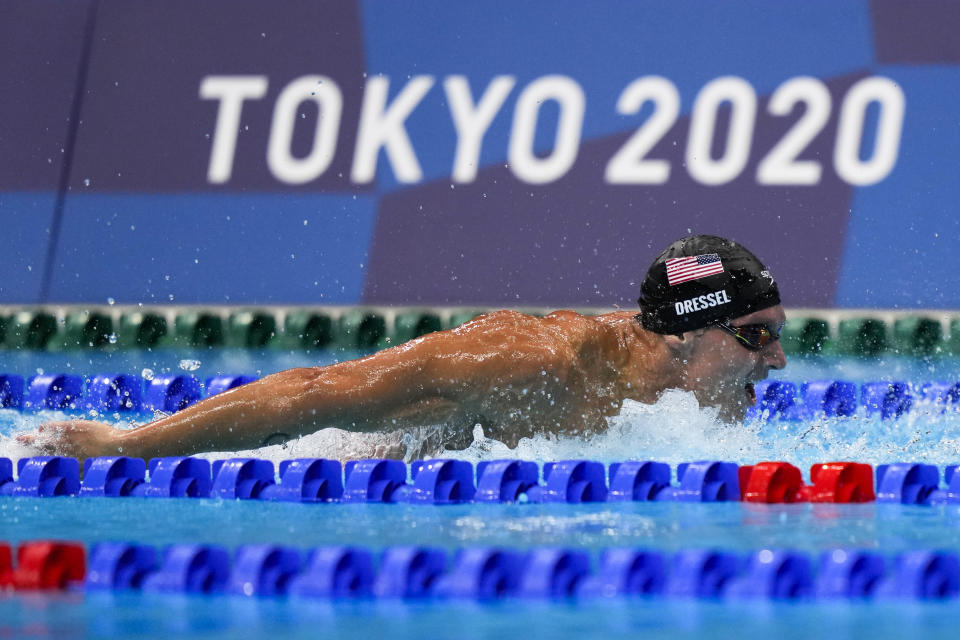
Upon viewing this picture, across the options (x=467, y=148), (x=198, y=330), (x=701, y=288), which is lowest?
(x=198, y=330)

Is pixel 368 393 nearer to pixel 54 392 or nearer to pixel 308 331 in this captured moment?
pixel 54 392

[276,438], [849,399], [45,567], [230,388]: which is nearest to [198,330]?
[230,388]

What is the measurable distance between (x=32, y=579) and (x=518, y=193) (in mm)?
4788

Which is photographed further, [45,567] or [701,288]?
[701,288]

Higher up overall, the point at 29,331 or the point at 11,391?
the point at 29,331

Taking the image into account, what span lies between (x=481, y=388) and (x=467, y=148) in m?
3.79

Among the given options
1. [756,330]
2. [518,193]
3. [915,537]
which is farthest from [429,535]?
[518,193]

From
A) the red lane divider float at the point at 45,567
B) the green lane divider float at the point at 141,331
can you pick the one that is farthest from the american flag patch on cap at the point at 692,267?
the green lane divider float at the point at 141,331

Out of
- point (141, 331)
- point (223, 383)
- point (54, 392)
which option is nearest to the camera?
point (223, 383)

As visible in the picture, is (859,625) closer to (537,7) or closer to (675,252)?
(675,252)

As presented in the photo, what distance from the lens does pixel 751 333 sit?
358 cm

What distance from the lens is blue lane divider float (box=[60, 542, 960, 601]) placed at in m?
2.27

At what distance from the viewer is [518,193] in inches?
276

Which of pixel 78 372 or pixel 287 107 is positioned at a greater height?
pixel 287 107
